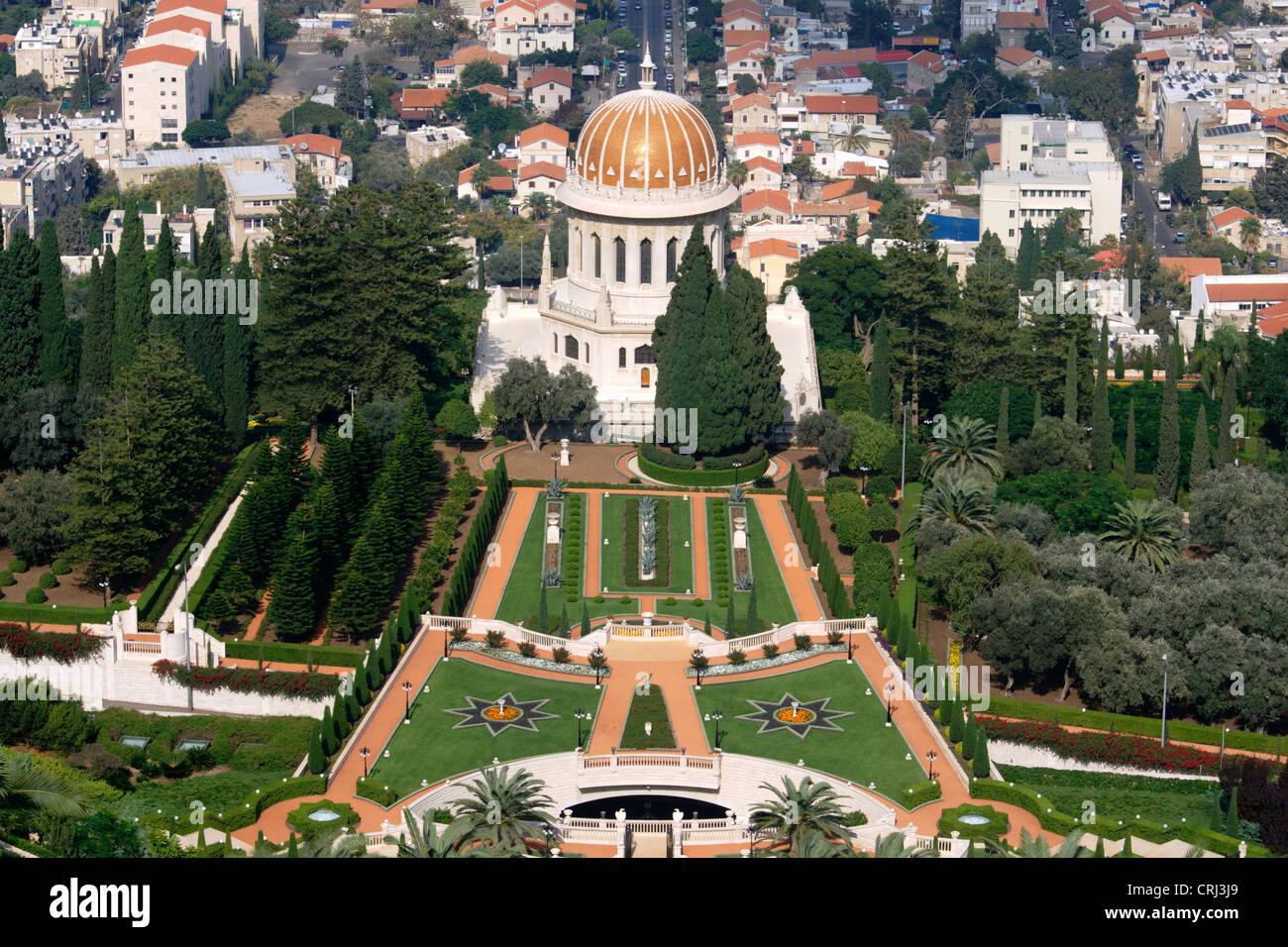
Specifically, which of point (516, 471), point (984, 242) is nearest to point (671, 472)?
point (516, 471)

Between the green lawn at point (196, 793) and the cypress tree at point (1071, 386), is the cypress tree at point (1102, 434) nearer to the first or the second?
the cypress tree at point (1071, 386)

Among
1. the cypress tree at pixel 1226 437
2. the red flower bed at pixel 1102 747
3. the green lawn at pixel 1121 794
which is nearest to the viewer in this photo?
the green lawn at pixel 1121 794

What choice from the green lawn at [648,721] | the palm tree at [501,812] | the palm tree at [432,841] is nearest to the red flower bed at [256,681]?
the green lawn at [648,721]

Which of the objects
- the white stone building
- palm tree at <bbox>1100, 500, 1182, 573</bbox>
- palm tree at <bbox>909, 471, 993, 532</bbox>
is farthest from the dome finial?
palm tree at <bbox>1100, 500, 1182, 573</bbox>

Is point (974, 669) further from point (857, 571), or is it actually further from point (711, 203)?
point (711, 203)

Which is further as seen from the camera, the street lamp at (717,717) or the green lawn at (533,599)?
the green lawn at (533,599)
